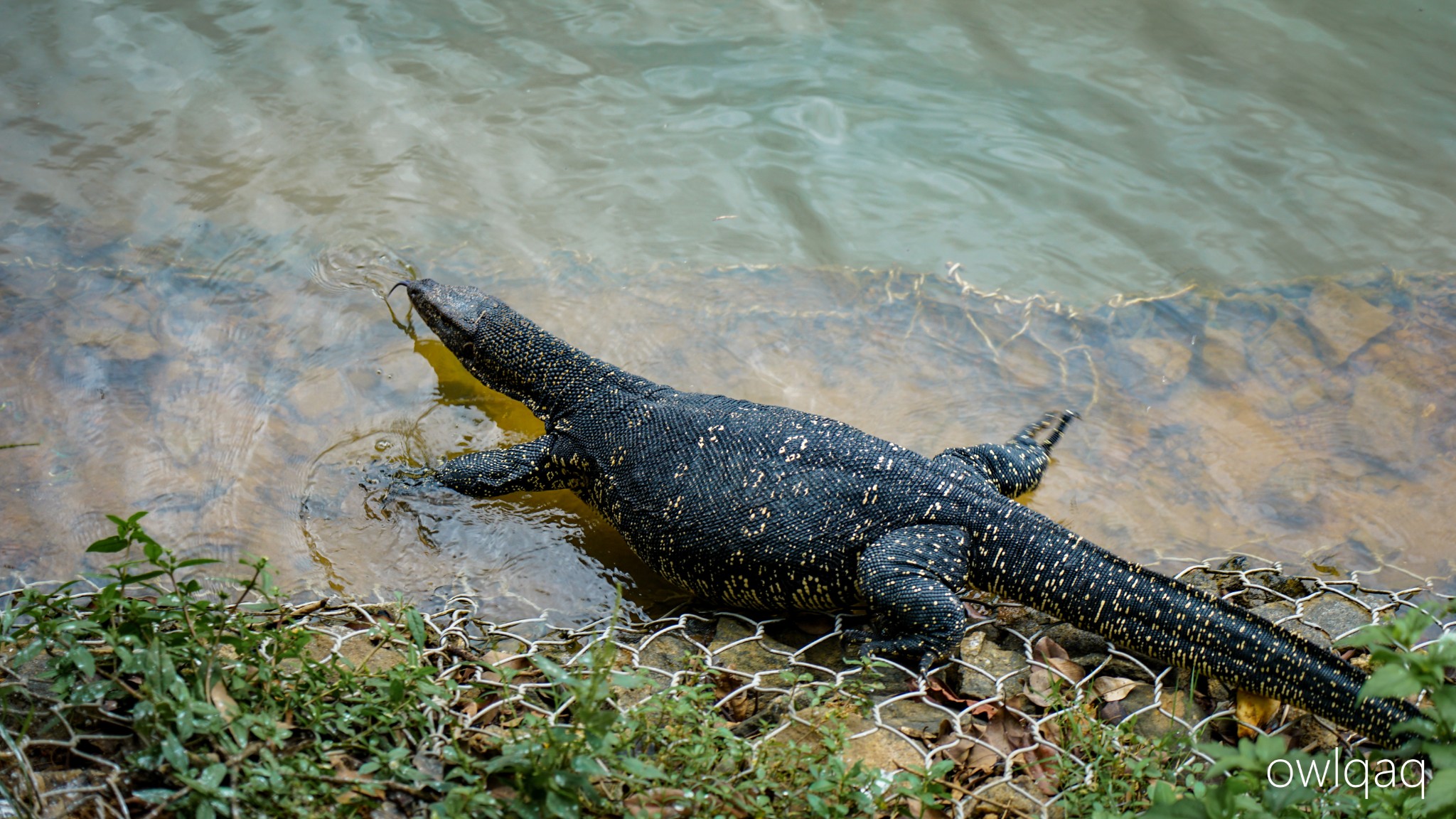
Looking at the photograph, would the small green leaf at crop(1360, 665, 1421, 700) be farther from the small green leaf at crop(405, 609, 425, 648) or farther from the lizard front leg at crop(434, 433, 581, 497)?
the lizard front leg at crop(434, 433, 581, 497)

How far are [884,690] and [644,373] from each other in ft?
9.48

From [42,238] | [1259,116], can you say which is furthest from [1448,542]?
[42,238]

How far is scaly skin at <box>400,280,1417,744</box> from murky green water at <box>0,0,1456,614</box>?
58 centimetres

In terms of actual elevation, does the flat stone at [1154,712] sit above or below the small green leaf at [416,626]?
below

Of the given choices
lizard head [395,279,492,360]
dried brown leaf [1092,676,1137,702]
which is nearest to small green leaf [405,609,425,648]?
dried brown leaf [1092,676,1137,702]

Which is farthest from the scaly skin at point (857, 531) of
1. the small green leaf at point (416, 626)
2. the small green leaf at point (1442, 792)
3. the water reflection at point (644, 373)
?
the small green leaf at point (416, 626)

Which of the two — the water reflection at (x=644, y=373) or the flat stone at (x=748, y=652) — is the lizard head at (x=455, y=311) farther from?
the flat stone at (x=748, y=652)

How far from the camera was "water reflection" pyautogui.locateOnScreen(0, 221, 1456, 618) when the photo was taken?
5.33 m

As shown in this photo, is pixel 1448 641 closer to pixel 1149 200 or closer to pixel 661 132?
pixel 1149 200

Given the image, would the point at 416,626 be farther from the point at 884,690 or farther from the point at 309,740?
the point at 884,690

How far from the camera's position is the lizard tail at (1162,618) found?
372 cm

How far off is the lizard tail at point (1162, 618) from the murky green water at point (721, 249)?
4.42ft

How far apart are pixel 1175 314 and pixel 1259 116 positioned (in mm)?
2894

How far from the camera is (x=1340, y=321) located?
691cm
